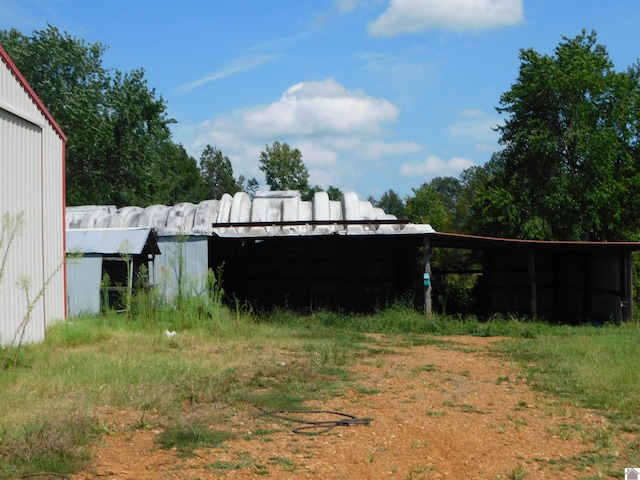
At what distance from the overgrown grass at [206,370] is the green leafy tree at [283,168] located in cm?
3256

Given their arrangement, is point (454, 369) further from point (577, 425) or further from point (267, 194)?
point (267, 194)

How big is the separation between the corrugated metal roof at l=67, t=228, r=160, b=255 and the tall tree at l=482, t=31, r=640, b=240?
1763cm

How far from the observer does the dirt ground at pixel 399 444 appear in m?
5.34

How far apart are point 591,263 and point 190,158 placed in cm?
3546

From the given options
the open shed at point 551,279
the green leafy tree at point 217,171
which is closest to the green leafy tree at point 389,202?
the green leafy tree at point 217,171

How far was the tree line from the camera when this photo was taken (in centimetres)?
2845

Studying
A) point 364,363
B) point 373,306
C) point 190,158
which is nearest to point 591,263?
point 373,306

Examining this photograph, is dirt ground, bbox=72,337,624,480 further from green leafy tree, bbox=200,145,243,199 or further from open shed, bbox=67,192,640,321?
green leafy tree, bbox=200,145,243,199

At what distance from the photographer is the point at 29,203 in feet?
36.9

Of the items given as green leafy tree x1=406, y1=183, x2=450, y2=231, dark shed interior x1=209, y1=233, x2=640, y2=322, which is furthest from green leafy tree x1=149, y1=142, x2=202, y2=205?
dark shed interior x1=209, y1=233, x2=640, y2=322

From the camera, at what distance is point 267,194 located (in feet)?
67.4

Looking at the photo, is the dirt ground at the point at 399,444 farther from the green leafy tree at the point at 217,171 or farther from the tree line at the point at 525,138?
the green leafy tree at the point at 217,171

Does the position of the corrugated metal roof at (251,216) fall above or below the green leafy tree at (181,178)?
below

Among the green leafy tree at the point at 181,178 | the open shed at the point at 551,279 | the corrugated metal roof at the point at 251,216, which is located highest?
the green leafy tree at the point at 181,178
